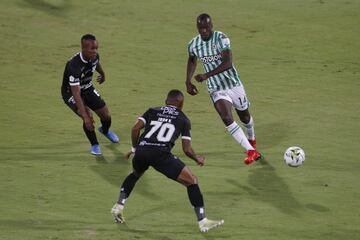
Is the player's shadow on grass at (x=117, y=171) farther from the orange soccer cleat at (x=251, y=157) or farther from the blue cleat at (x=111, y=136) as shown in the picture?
the orange soccer cleat at (x=251, y=157)

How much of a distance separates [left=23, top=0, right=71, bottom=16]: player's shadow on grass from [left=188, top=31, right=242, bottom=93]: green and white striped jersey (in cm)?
1392

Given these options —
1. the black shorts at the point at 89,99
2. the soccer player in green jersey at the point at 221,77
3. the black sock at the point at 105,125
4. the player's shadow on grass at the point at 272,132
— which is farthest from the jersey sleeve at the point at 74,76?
the player's shadow on grass at the point at 272,132

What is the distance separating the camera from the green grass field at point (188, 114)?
521 inches

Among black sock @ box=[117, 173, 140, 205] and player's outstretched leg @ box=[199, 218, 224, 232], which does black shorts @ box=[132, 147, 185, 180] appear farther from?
player's outstretched leg @ box=[199, 218, 224, 232]

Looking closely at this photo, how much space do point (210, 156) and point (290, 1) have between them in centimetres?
1548

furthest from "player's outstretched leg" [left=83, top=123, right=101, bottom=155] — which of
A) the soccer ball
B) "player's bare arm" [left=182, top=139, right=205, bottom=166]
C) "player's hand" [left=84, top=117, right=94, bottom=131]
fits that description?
"player's bare arm" [left=182, top=139, right=205, bottom=166]

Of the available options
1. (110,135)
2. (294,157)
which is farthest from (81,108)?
(294,157)

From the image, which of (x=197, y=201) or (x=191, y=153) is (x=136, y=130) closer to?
(x=191, y=153)

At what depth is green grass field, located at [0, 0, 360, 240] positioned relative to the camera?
521 inches

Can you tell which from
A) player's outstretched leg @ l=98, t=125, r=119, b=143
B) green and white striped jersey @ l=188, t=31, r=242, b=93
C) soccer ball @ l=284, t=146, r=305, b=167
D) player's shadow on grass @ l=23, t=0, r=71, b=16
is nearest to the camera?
soccer ball @ l=284, t=146, r=305, b=167

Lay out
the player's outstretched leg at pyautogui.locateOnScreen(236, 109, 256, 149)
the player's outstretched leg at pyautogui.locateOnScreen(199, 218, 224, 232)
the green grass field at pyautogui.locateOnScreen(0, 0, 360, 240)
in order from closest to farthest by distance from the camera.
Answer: the player's outstretched leg at pyautogui.locateOnScreen(199, 218, 224, 232) → the green grass field at pyautogui.locateOnScreen(0, 0, 360, 240) → the player's outstretched leg at pyautogui.locateOnScreen(236, 109, 256, 149)

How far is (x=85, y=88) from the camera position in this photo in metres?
17.0

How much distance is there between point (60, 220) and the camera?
1304cm

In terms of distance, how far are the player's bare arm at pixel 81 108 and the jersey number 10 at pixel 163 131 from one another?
366cm
